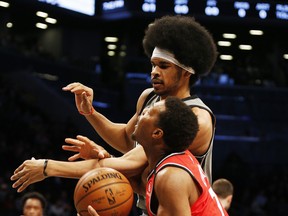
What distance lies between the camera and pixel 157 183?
3.31m

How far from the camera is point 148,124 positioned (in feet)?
11.4

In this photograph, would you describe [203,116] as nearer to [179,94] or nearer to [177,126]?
[179,94]

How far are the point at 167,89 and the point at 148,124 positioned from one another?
0.56 m

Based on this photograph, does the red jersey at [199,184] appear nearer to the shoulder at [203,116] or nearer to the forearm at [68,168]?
the shoulder at [203,116]

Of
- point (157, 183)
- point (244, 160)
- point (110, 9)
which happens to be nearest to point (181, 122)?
point (157, 183)

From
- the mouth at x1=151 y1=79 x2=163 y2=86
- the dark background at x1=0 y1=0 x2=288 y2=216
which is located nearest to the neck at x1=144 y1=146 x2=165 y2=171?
the mouth at x1=151 y1=79 x2=163 y2=86

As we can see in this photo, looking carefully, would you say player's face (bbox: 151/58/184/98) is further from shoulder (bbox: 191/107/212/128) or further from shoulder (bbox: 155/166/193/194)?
shoulder (bbox: 155/166/193/194)

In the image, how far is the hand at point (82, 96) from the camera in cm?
419

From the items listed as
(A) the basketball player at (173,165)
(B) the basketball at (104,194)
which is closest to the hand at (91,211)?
(B) the basketball at (104,194)

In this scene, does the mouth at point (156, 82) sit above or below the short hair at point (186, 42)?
below

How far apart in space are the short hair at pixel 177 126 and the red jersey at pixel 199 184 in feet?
0.19

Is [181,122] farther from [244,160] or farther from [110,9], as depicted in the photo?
[244,160]

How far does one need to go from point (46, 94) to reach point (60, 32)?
5.68 meters

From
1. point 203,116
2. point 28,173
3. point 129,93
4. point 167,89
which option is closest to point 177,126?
point 203,116
